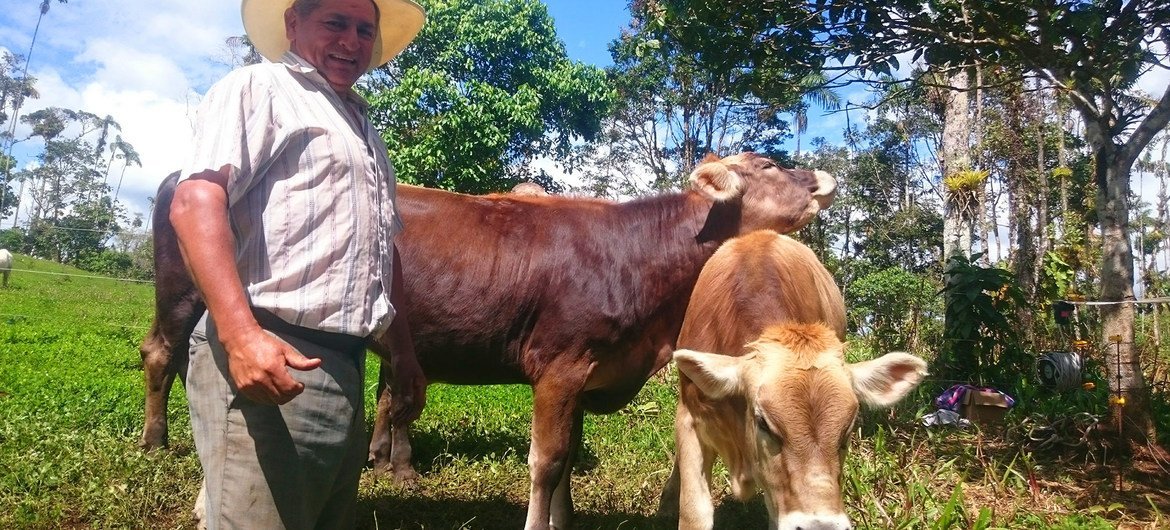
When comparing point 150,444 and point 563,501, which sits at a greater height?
point 150,444

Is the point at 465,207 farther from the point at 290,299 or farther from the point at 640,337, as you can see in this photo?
the point at 290,299

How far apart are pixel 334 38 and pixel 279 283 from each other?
0.77 metres

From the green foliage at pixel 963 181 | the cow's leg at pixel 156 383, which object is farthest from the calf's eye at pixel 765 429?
the green foliage at pixel 963 181

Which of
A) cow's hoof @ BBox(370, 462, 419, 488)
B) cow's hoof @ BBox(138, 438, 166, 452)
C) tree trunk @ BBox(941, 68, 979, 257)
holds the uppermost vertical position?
tree trunk @ BBox(941, 68, 979, 257)

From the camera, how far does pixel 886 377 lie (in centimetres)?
298

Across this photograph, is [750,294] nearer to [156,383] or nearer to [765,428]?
[765,428]

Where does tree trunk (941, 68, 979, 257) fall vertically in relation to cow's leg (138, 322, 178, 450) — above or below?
above

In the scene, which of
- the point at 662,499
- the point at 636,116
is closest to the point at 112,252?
the point at 636,116

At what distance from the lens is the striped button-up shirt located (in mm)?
1824

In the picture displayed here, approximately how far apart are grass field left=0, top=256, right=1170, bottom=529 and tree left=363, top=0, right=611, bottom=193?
22.2 feet

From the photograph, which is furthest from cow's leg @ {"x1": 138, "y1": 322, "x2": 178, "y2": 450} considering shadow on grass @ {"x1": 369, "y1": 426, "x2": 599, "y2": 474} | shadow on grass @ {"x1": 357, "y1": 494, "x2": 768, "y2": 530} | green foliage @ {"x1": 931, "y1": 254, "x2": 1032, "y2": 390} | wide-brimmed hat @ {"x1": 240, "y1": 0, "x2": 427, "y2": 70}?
green foliage @ {"x1": 931, "y1": 254, "x2": 1032, "y2": 390}

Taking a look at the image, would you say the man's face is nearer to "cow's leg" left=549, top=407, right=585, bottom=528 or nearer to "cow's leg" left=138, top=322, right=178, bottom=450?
"cow's leg" left=549, top=407, right=585, bottom=528

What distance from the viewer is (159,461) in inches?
185

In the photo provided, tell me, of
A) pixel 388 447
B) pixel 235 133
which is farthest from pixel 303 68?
pixel 388 447
